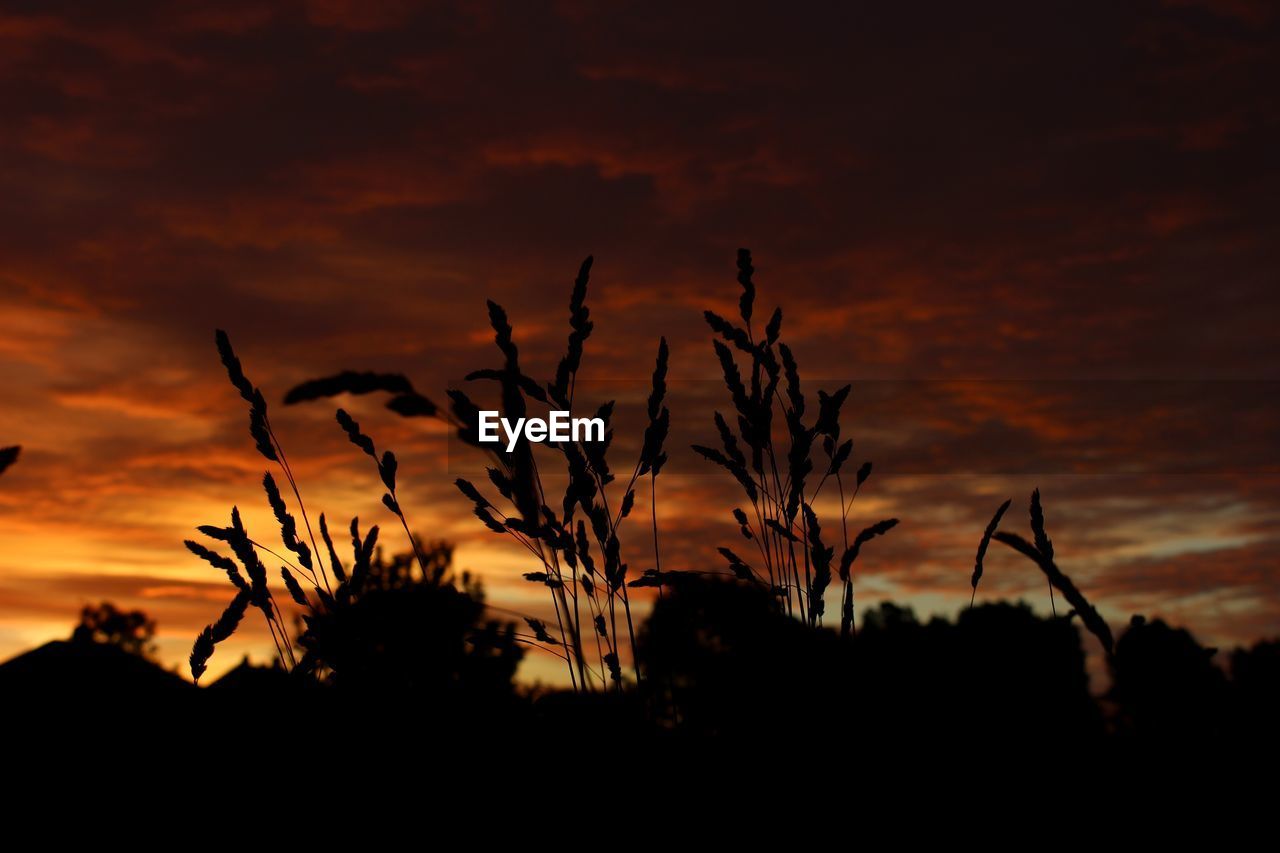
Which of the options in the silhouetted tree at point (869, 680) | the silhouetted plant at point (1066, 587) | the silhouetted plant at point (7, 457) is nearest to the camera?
the silhouetted plant at point (7, 457)

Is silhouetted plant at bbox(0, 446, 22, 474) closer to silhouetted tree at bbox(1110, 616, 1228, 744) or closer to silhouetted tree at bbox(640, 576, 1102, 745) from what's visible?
silhouetted tree at bbox(640, 576, 1102, 745)

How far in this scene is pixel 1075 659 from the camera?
2469mm

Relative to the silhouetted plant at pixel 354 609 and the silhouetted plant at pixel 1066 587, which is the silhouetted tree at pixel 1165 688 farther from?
the silhouetted plant at pixel 354 609

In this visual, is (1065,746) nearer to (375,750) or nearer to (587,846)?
(587,846)

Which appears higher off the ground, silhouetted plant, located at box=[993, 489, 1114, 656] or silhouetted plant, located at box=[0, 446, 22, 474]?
silhouetted plant, located at box=[0, 446, 22, 474]

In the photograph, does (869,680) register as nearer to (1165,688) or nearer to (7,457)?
(1165,688)

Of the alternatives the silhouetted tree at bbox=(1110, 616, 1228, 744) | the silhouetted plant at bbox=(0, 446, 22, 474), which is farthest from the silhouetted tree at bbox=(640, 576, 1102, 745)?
the silhouetted plant at bbox=(0, 446, 22, 474)

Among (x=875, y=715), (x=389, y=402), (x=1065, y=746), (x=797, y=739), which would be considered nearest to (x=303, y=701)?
(x=389, y=402)

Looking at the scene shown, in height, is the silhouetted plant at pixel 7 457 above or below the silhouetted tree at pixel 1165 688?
above

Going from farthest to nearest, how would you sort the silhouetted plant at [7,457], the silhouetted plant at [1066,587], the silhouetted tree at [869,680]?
the silhouetted tree at [869,680] < the silhouetted plant at [1066,587] < the silhouetted plant at [7,457]

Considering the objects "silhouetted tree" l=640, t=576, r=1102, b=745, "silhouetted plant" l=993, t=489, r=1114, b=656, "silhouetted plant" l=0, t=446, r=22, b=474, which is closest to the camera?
"silhouetted plant" l=0, t=446, r=22, b=474

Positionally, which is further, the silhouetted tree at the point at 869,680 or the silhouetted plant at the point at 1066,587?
the silhouetted tree at the point at 869,680

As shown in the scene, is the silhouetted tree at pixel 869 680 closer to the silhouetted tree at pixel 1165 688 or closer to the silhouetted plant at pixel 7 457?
the silhouetted tree at pixel 1165 688

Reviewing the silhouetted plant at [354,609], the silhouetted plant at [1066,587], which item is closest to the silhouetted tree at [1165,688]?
the silhouetted plant at [1066,587]
